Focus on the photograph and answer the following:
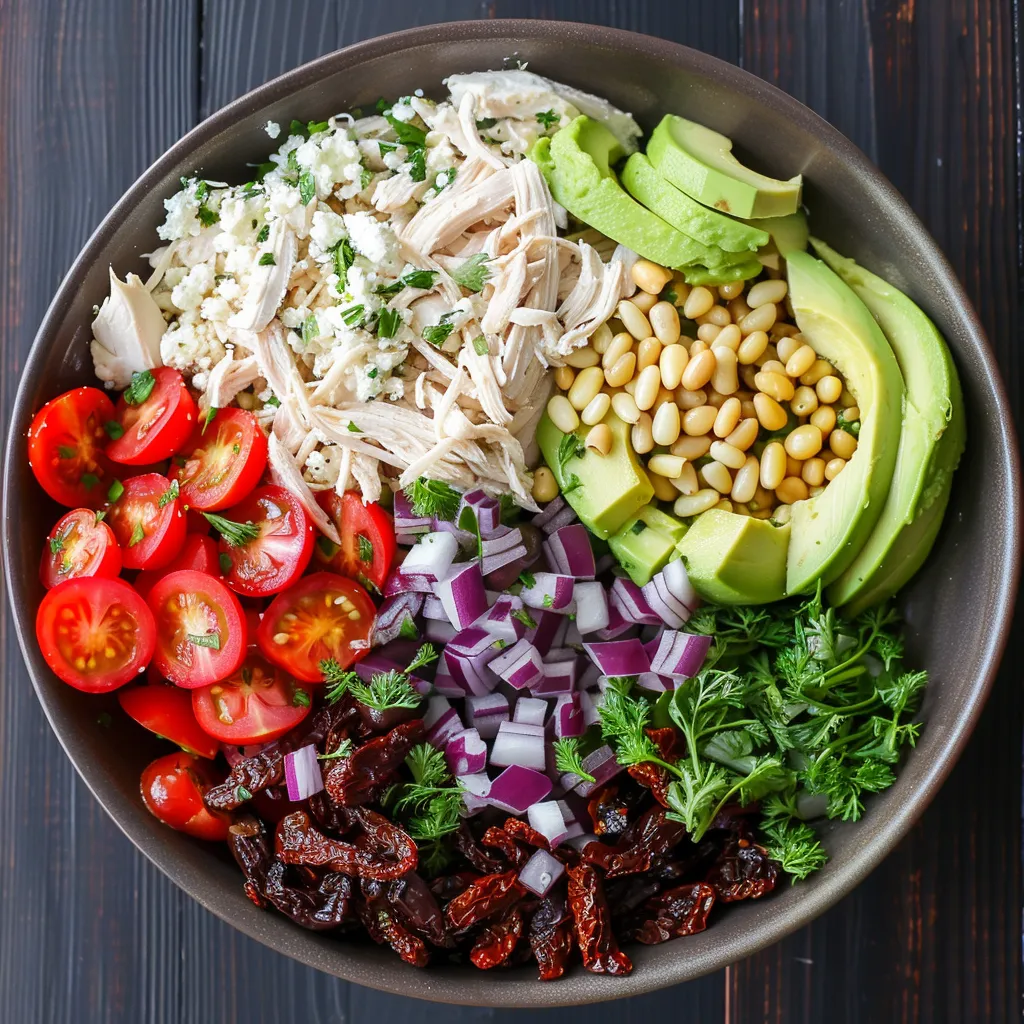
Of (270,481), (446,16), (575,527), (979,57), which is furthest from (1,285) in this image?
(979,57)

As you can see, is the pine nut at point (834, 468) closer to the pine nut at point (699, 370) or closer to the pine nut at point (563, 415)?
the pine nut at point (699, 370)

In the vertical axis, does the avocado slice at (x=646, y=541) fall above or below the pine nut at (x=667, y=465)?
below

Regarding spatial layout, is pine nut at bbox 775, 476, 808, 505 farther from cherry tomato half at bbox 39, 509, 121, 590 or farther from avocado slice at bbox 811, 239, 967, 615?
cherry tomato half at bbox 39, 509, 121, 590

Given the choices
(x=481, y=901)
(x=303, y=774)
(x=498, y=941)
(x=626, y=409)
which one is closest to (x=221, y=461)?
(x=303, y=774)

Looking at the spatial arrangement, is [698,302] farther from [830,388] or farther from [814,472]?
[814,472]

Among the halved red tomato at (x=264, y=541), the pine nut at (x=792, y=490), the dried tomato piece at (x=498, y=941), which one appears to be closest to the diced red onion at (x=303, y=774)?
the halved red tomato at (x=264, y=541)

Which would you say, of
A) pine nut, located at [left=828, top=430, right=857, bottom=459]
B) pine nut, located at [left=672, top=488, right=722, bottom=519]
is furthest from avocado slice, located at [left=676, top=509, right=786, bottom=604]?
pine nut, located at [left=828, top=430, right=857, bottom=459]

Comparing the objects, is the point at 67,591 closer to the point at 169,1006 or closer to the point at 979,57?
the point at 169,1006
